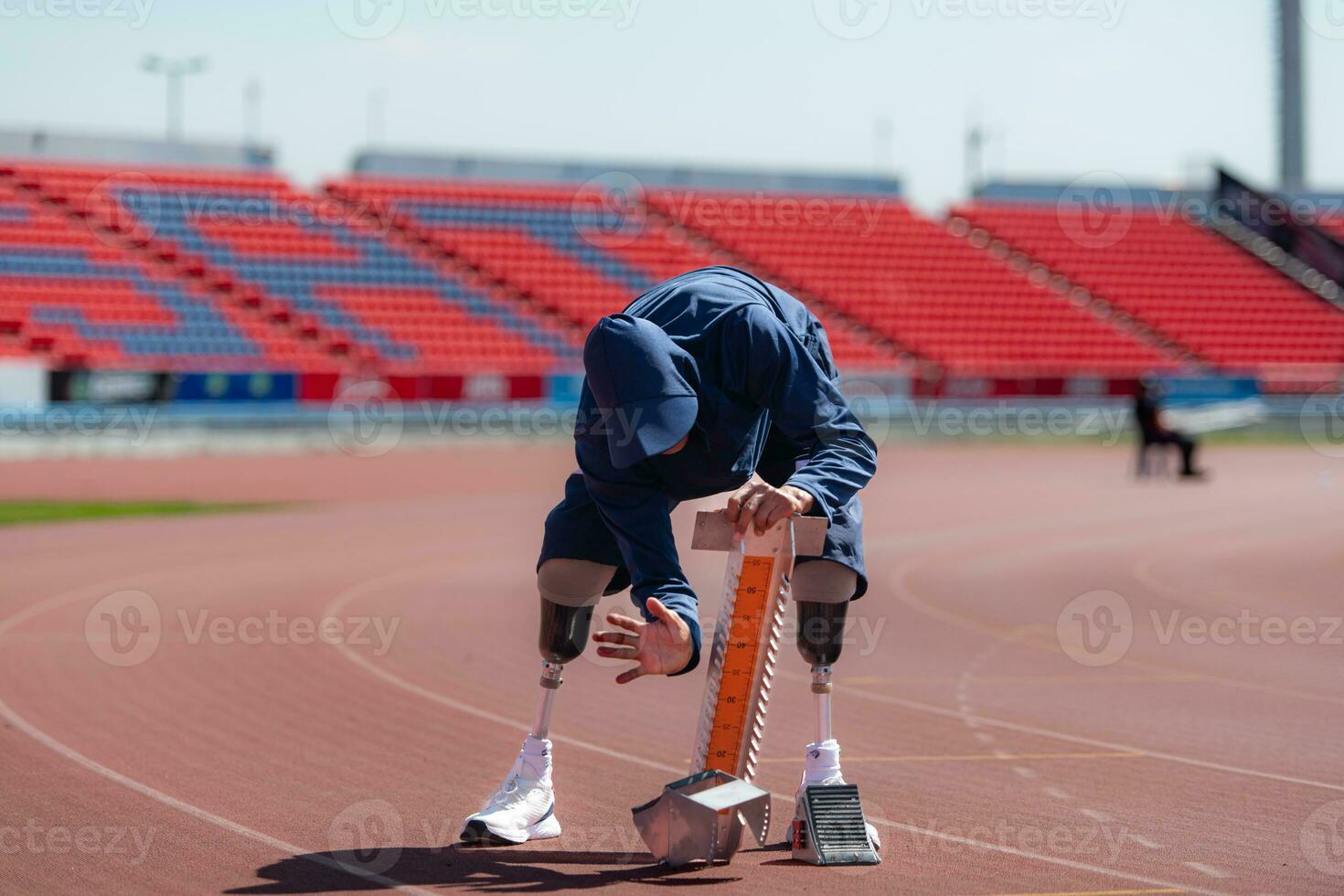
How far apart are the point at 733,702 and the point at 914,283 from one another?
41.2 meters

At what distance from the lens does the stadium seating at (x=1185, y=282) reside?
149ft

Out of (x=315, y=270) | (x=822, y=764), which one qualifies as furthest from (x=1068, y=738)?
(x=315, y=270)

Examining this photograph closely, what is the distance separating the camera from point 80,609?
11727mm

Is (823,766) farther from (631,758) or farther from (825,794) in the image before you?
(631,758)

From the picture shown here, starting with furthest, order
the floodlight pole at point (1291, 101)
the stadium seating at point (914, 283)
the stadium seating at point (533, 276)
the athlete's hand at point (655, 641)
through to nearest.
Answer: the floodlight pole at point (1291, 101) → the stadium seating at point (914, 283) → the stadium seating at point (533, 276) → the athlete's hand at point (655, 641)

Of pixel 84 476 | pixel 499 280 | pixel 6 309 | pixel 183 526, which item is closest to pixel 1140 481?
pixel 183 526

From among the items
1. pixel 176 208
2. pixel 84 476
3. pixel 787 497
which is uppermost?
pixel 176 208

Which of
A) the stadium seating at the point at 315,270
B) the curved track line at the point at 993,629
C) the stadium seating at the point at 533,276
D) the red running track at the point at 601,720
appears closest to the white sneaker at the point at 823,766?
the red running track at the point at 601,720

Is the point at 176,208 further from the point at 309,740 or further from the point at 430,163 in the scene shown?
the point at 309,740

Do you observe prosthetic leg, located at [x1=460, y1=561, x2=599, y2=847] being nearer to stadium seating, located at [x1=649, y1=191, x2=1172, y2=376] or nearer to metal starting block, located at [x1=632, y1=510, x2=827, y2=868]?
metal starting block, located at [x1=632, y1=510, x2=827, y2=868]

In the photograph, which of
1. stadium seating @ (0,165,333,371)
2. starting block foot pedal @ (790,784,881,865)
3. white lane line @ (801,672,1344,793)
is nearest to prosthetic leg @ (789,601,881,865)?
starting block foot pedal @ (790,784,881,865)

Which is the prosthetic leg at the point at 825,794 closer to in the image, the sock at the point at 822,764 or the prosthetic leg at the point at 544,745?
the sock at the point at 822,764

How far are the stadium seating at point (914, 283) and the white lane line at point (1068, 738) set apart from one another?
109 ft

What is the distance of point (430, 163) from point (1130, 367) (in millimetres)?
20609
